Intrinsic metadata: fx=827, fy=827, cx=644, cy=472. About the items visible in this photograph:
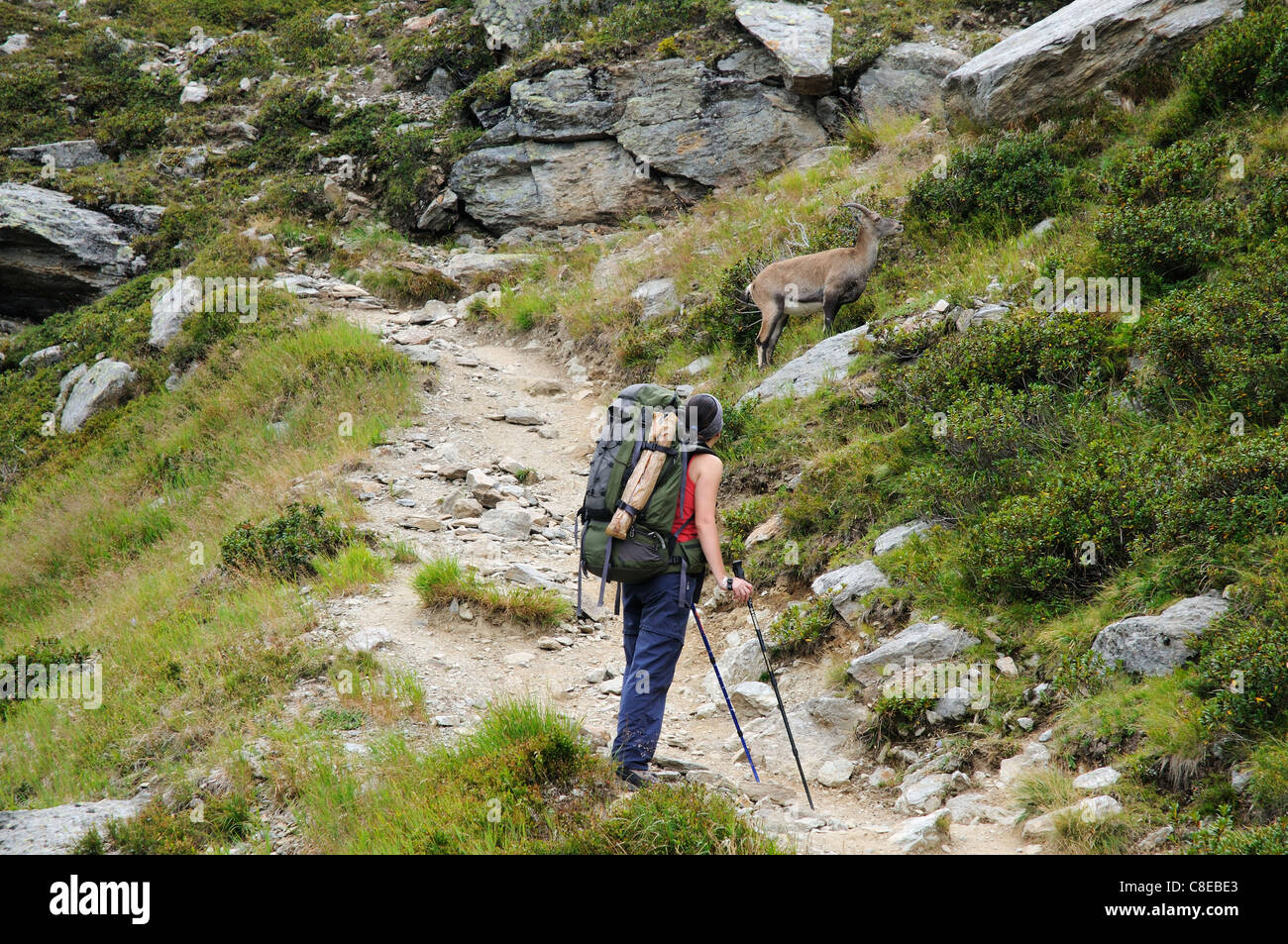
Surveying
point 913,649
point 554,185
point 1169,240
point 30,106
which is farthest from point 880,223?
point 30,106

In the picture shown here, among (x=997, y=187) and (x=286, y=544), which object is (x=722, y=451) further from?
(x=997, y=187)

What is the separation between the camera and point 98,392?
1669cm

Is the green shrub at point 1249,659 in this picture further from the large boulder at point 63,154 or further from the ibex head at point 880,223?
the large boulder at point 63,154

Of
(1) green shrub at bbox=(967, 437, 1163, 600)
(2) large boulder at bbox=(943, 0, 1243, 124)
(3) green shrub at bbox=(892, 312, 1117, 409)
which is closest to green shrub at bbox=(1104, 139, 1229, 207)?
(3) green shrub at bbox=(892, 312, 1117, 409)

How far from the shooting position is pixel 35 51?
25.8m

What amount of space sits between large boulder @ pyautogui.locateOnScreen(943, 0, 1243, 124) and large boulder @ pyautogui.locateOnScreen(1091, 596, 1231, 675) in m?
9.43

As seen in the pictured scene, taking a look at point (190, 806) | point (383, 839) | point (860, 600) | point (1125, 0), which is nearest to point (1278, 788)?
point (860, 600)

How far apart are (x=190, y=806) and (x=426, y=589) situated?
281 cm

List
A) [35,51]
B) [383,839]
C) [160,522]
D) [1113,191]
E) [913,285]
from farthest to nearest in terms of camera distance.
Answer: [35,51] → [160,522] → [913,285] → [1113,191] → [383,839]

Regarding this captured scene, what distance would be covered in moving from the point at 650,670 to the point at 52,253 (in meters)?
21.8

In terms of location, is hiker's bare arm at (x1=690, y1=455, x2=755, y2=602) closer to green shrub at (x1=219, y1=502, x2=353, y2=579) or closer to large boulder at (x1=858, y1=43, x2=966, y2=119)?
green shrub at (x1=219, y1=502, x2=353, y2=579)

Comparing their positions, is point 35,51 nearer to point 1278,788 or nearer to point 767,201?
point 767,201

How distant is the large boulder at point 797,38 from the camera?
61.7 ft

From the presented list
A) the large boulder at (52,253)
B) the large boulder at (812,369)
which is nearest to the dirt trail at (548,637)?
the large boulder at (812,369)
